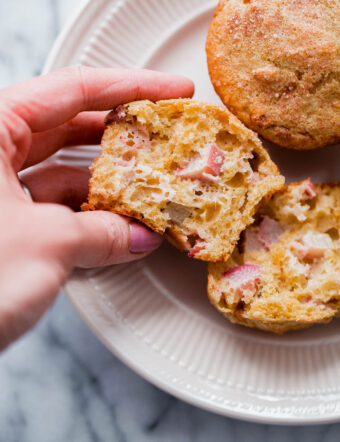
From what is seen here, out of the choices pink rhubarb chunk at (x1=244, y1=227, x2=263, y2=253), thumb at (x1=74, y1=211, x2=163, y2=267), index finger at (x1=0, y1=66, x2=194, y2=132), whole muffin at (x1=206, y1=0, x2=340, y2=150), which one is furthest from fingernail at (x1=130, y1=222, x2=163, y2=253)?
whole muffin at (x1=206, y1=0, x2=340, y2=150)

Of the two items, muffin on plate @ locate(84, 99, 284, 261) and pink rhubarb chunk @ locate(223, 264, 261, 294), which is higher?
Result: muffin on plate @ locate(84, 99, 284, 261)

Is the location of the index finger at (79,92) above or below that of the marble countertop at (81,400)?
above

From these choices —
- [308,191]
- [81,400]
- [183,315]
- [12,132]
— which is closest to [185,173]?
[308,191]

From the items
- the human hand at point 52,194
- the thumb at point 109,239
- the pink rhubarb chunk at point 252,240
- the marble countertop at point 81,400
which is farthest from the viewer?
the marble countertop at point 81,400

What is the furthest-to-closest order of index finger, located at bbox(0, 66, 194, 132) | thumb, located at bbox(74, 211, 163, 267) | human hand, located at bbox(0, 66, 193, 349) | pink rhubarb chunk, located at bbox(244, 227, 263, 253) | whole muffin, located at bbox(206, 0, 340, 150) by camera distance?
pink rhubarb chunk, located at bbox(244, 227, 263, 253)
whole muffin, located at bbox(206, 0, 340, 150)
index finger, located at bbox(0, 66, 194, 132)
thumb, located at bbox(74, 211, 163, 267)
human hand, located at bbox(0, 66, 193, 349)

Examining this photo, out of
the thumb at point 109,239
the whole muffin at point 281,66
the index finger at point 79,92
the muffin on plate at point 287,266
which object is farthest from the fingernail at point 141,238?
the whole muffin at point 281,66

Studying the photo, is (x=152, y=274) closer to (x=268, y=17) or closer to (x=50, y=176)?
(x=50, y=176)

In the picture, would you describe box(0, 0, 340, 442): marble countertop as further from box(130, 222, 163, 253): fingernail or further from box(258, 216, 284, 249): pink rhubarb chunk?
box(258, 216, 284, 249): pink rhubarb chunk

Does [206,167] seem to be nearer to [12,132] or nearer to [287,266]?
[287,266]

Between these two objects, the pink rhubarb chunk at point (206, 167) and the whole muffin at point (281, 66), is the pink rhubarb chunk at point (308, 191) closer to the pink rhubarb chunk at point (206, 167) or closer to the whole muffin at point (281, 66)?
the whole muffin at point (281, 66)
